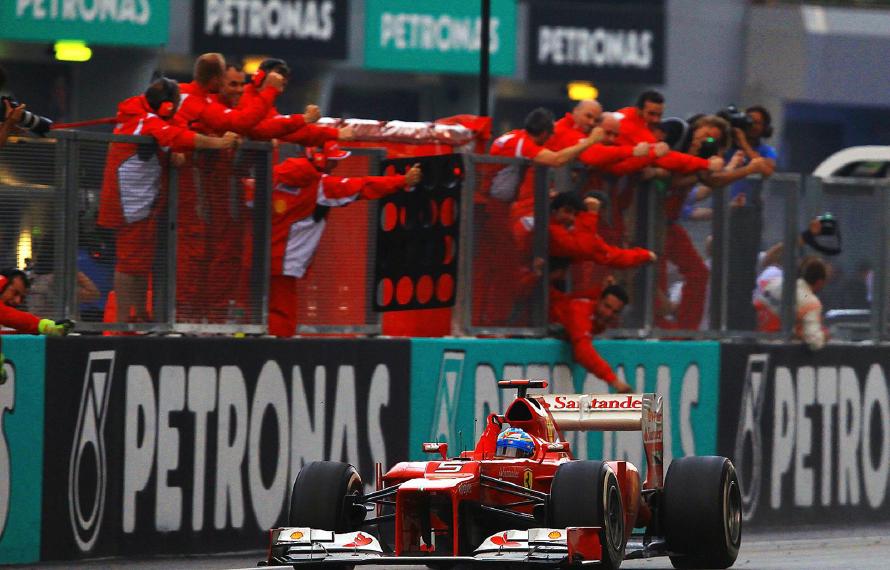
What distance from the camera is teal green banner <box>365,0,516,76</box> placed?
29.1m

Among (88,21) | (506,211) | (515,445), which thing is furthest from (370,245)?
→ (88,21)

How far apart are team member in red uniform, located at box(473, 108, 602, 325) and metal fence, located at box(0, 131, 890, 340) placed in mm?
13

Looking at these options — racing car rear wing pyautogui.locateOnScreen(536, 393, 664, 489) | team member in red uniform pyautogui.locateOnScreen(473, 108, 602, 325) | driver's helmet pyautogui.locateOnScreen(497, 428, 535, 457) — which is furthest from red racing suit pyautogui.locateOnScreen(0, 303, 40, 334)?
team member in red uniform pyautogui.locateOnScreen(473, 108, 602, 325)

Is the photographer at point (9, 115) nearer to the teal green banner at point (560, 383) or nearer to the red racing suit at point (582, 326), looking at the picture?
the teal green banner at point (560, 383)

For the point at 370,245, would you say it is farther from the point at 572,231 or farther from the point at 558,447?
the point at 558,447

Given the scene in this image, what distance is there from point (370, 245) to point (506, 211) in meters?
1.12

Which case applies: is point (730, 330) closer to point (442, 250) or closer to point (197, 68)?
point (442, 250)

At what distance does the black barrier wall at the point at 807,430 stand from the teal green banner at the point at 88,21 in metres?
12.4

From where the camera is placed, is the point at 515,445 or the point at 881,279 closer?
the point at 515,445

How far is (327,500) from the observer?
10953 millimetres

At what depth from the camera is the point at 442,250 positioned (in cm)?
1420

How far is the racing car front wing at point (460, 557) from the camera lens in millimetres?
10109

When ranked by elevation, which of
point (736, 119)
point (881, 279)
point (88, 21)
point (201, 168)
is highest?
point (88, 21)

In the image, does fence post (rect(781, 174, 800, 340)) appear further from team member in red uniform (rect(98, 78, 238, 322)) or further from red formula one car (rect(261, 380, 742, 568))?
team member in red uniform (rect(98, 78, 238, 322))
